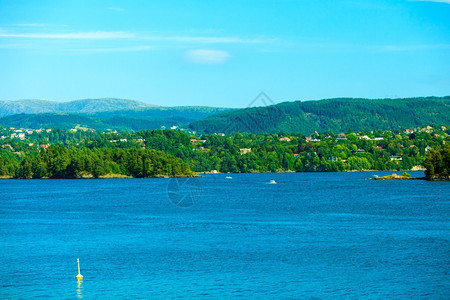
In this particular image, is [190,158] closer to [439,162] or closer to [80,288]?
[439,162]

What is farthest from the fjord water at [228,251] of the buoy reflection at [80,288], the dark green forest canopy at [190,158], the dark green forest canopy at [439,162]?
the dark green forest canopy at [190,158]

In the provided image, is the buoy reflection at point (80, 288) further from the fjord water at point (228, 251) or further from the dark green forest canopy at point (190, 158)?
the dark green forest canopy at point (190, 158)

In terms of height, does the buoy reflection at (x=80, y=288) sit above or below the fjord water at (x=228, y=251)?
above

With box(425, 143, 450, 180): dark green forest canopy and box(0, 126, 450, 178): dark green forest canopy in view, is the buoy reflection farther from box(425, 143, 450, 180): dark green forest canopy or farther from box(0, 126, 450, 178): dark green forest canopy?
box(0, 126, 450, 178): dark green forest canopy

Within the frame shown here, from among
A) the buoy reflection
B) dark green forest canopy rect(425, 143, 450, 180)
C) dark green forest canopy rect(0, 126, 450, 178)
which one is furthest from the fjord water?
dark green forest canopy rect(0, 126, 450, 178)

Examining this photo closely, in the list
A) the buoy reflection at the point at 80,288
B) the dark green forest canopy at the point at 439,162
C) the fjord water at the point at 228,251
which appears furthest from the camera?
the dark green forest canopy at the point at 439,162

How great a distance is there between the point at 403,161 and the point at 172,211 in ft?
400

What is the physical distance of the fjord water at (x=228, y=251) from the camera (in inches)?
1211

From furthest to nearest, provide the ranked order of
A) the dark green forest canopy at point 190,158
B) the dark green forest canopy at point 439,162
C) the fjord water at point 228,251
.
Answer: the dark green forest canopy at point 190,158 < the dark green forest canopy at point 439,162 < the fjord water at point 228,251

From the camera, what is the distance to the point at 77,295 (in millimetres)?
29484

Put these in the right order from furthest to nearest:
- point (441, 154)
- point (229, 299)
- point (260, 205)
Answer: point (441, 154)
point (260, 205)
point (229, 299)

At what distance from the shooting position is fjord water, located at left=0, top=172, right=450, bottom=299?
1211 inches

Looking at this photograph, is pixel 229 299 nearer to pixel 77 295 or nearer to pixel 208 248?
pixel 77 295

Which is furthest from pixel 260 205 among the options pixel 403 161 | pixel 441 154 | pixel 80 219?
pixel 403 161
